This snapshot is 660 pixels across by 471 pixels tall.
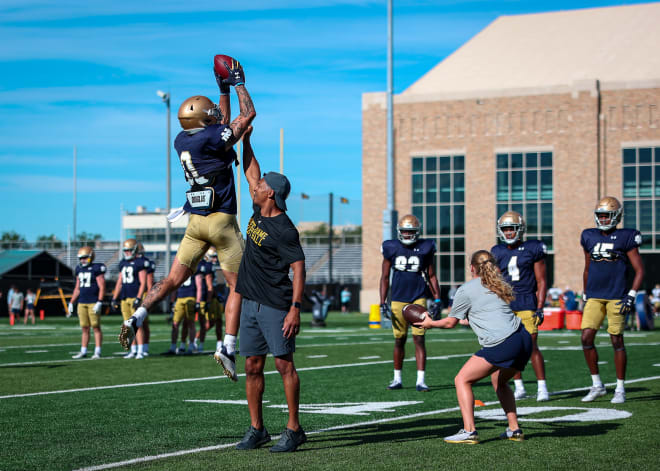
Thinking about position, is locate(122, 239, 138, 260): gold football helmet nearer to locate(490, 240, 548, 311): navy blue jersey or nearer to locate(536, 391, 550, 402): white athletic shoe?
locate(490, 240, 548, 311): navy blue jersey

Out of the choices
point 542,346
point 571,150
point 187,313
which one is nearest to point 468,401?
point 187,313

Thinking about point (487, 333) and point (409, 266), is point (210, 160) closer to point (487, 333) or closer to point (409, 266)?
point (487, 333)

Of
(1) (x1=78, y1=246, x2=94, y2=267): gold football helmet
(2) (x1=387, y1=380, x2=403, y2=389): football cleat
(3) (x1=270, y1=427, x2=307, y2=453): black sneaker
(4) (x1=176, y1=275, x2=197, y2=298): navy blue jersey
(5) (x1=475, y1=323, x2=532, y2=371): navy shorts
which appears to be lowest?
(2) (x1=387, y1=380, x2=403, y2=389): football cleat

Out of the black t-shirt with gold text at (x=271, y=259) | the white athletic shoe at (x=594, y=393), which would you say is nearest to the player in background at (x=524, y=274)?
the white athletic shoe at (x=594, y=393)

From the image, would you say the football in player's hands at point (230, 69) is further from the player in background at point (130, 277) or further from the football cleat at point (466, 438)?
the player in background at point (130, 277)

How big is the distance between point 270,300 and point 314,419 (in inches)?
75.8

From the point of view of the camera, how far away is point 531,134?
1777 inches

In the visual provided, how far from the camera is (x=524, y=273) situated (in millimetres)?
9820

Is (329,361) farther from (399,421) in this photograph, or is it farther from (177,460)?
(177,460)

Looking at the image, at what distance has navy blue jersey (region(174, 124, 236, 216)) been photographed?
22.5ft

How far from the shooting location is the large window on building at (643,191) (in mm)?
43750

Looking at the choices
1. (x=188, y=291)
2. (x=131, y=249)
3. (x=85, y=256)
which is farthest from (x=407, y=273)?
(x=85, y=256)

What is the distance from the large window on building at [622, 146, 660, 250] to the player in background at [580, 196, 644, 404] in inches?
1414

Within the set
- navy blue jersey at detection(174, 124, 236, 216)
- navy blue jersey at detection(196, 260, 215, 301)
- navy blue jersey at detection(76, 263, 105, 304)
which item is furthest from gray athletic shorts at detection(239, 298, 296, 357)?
navy blue jersey at detection(196, 260, 215, 301)
